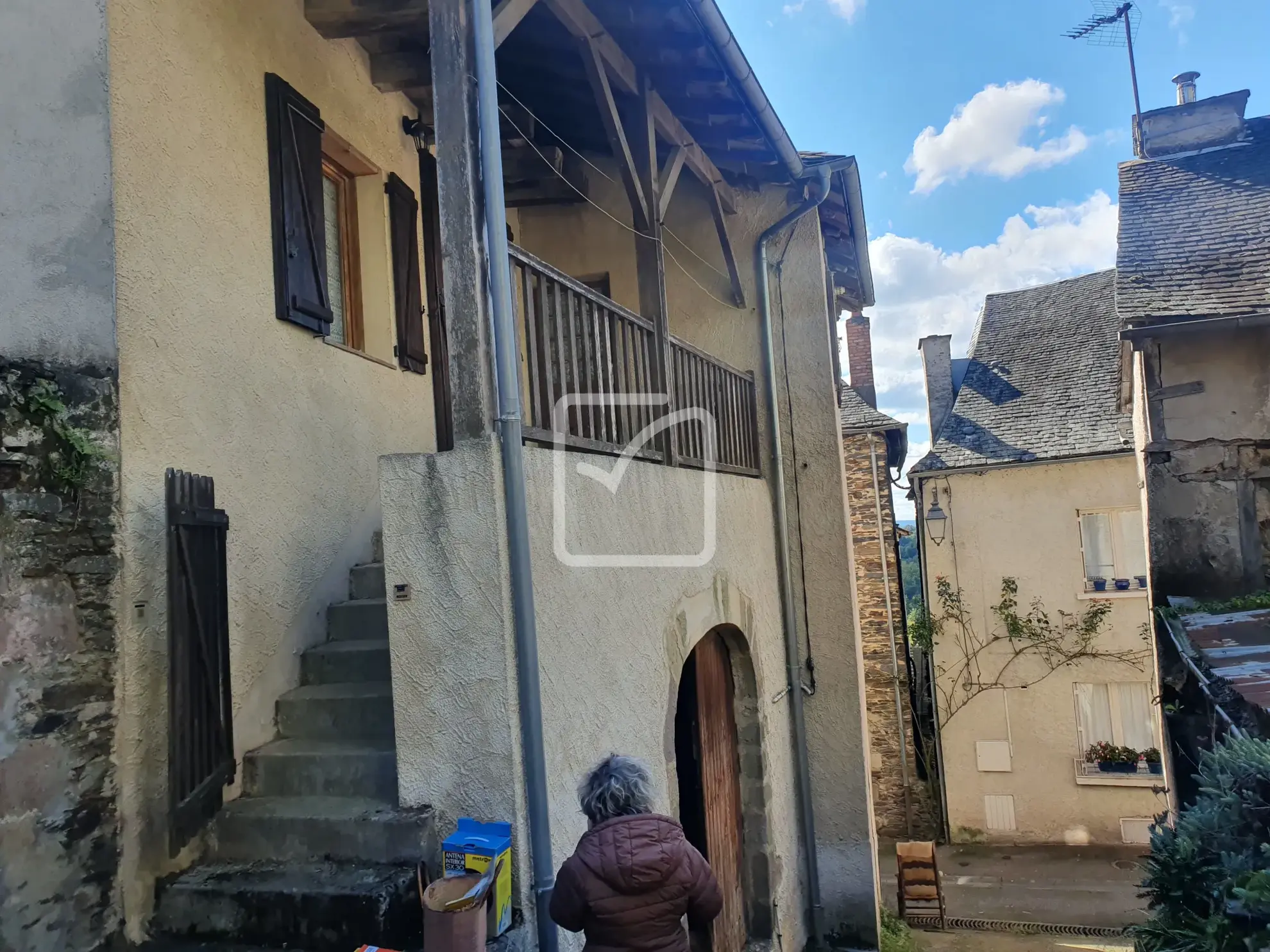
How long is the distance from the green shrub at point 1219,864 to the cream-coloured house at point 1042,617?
9.97 m

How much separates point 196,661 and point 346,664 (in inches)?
33.9

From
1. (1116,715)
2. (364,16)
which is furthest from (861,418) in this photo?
(364,16)

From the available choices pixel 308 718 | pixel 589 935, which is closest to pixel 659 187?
pixel 308 718

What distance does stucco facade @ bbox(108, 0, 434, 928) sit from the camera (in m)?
3.48

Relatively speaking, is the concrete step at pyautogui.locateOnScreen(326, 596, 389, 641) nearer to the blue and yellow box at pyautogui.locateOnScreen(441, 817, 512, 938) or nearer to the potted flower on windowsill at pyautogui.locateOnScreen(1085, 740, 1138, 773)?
the blue and yellow box at pyautogui.locateOnScreen(441, 817, 512, 938)

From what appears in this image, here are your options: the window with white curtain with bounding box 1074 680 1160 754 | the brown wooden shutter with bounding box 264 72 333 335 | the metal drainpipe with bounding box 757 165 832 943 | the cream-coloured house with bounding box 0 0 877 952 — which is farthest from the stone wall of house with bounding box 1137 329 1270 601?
the window with white curtain with bounding box 1074 680 1160 754

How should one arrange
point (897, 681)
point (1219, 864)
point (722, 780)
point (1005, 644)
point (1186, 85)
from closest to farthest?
1. point (1219, 864)
2. point (722, 780)
3. point (1186, 85)
4. point (1005, 644)
5. point (897, 681)

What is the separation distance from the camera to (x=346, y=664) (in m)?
4.35

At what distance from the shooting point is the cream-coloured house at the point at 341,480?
123 inches

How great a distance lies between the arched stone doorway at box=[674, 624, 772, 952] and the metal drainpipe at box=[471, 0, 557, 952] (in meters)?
2.59

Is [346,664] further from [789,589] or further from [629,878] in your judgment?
[789,589]

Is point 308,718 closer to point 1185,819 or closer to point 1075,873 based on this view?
point 1185,819

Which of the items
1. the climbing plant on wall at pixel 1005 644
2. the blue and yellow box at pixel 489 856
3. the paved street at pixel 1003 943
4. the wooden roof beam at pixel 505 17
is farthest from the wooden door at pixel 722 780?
the climbing plant on wall at pixel 1005 644

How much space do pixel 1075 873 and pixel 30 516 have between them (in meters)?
13.0
